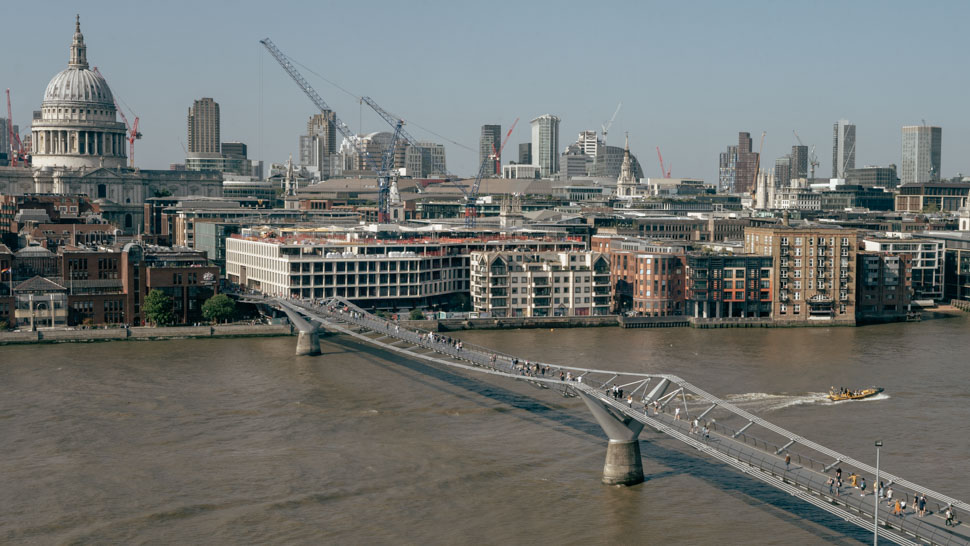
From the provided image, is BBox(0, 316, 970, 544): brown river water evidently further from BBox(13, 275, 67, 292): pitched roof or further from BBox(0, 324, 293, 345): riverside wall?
BBox(13, 275, 67, 292): pitched roof

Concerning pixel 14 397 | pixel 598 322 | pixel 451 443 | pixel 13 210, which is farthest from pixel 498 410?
pixel 13 210

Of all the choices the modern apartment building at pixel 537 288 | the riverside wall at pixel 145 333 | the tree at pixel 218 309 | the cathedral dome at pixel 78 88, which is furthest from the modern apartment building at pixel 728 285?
the cathedral dome at pixel 78 88

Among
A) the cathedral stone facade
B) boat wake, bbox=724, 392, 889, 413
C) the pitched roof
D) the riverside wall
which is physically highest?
the cathedral stone facade

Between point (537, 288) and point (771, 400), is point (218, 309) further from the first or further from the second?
point (771, 400)

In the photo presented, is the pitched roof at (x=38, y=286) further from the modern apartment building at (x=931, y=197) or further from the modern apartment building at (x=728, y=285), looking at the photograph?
the modern apartment building at (x=931, y=197)

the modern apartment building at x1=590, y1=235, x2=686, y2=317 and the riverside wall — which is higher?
the modern apartment building at x1=590, y1=235, x2=686, y2=317

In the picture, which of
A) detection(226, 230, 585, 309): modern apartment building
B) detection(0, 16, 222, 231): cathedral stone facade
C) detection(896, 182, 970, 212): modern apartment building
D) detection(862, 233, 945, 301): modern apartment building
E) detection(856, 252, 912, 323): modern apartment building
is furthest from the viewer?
detection(896, 182, 970, 212): modern apartment building

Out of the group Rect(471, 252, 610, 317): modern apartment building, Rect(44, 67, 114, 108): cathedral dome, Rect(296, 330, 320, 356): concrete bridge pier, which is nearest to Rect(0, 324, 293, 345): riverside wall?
Rect(296, 330, 320, 356): concrete bridge pier

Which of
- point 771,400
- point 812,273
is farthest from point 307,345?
point 812,273
